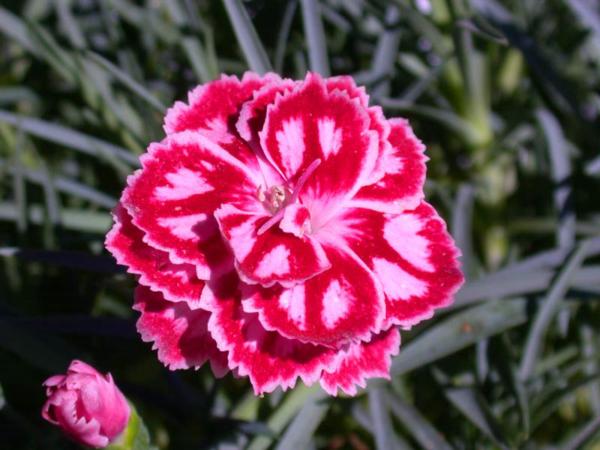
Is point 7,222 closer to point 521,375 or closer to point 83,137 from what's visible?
point 83,137

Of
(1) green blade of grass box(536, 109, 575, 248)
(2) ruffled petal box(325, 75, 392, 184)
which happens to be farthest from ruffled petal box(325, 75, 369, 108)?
(1) green blade of grass box(536, 109, 575, 248)

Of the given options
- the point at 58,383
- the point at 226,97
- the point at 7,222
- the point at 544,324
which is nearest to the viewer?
the point at 58,383

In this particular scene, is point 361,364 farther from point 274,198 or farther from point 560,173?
point 560,173

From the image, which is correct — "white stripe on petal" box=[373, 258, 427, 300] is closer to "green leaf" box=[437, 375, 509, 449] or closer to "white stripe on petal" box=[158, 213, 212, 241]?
"white stripe on petal" box=[158, 213, 212, 241]

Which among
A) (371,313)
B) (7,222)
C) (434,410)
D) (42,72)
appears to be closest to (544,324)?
(434,410)

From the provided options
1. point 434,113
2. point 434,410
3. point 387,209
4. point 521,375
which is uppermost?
point 387,209

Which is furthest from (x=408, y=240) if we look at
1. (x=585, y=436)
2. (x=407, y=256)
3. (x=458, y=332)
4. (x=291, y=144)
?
(x=585, y=436)
